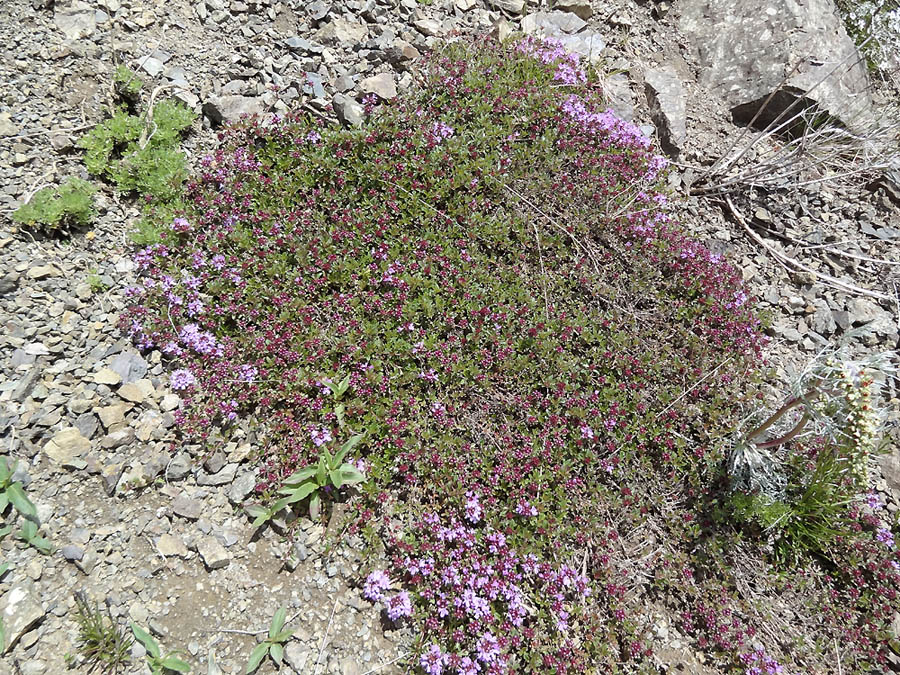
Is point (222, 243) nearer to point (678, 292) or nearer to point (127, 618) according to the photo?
point (127, 618)

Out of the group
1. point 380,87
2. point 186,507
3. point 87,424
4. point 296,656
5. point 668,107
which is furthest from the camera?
point 668,107

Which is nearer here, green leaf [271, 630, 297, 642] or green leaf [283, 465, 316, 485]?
green leaf [271, 630, 297, 642]

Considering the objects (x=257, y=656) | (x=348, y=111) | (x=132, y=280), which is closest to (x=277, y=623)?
(x=257, y=656)

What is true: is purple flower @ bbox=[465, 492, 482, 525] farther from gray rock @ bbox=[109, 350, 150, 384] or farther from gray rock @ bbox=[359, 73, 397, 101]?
gray rock @ bbox=[359, 73, 397, 101]

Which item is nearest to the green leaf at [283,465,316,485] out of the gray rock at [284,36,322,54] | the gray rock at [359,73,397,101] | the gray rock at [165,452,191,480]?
the gray rock at [165,452,191,480]

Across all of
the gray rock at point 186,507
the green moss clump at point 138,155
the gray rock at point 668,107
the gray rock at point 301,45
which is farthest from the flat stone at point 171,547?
the gray rock at point 668,107

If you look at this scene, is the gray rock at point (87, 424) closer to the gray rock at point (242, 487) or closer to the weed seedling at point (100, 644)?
the gray rock at point (242, 487)

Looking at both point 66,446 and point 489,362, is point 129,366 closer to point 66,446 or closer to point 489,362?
point 66,446
